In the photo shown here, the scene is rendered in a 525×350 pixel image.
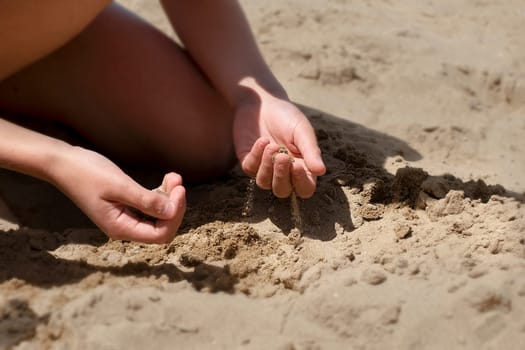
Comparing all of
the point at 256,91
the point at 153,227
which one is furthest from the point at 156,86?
the point at 153,227

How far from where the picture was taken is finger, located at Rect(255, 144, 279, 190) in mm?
1438

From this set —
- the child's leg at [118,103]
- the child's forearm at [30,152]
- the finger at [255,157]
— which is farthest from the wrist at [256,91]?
the child's forearm at [30,152]

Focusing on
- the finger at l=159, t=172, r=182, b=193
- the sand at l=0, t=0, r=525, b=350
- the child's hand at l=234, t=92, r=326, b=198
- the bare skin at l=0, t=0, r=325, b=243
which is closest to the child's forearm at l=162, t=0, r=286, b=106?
the bare skin at l=0, t=0, r=325, b=243

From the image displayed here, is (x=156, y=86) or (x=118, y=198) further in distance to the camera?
(x=156, y=86)

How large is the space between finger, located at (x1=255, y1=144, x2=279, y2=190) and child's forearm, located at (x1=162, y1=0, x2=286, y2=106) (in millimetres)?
379

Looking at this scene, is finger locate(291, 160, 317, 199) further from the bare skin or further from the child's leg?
the child's leg

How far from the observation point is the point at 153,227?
1309 mm

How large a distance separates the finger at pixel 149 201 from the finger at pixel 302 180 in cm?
27

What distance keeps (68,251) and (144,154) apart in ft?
1.54

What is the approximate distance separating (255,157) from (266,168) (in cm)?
4

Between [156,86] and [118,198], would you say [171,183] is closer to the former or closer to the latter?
[118,198]

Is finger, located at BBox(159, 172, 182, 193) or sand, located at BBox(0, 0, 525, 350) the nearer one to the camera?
sand, located at BBox(0, 0, 525, 350)

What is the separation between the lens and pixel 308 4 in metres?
2.55

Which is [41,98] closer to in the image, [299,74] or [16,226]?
[16,226]
